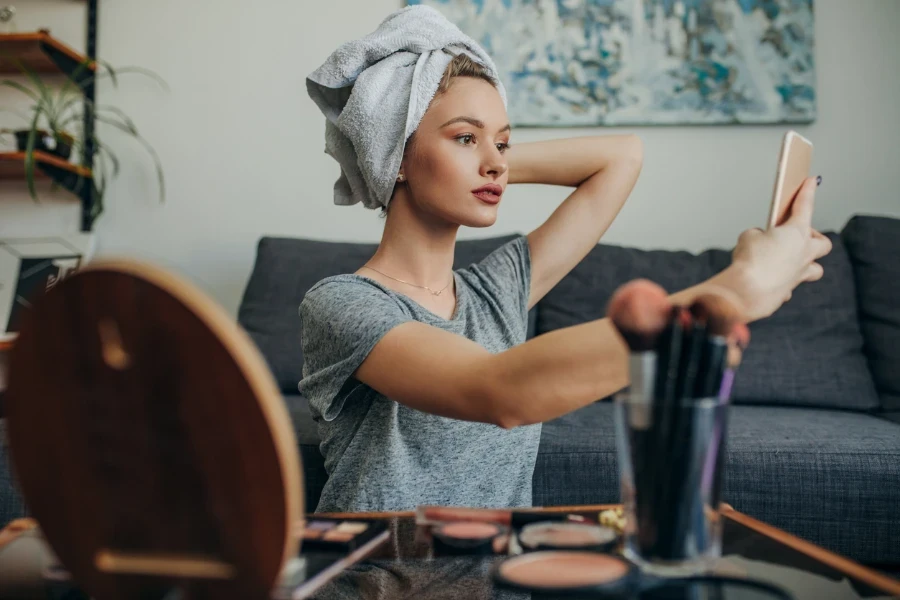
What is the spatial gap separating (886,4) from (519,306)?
6.28 feet

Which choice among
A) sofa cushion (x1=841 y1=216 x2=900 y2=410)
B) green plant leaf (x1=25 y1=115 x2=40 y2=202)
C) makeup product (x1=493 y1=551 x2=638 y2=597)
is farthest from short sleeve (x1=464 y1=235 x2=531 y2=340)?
green plant leaf (x1=25 y1=115 x2=40 y2=202)

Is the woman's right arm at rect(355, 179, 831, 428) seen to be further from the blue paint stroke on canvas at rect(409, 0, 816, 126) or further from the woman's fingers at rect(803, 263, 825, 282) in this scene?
the blue paint stroke on canvas at rect(409, 0, 816, 126)

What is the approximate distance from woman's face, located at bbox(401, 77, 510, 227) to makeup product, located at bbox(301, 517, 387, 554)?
1.59ft

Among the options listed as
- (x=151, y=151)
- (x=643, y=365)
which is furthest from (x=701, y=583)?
(x=151, y=151)

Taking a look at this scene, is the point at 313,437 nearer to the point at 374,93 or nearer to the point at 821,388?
the point at 374,93

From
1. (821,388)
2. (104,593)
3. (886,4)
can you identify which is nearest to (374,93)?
(104,593)

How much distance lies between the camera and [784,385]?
72.5 inches

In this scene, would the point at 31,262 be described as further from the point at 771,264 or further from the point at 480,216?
the point at 771,264

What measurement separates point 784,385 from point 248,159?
68.1 inches

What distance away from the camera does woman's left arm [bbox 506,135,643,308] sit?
1238 mm

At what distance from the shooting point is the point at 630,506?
497mm

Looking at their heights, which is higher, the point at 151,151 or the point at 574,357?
the point at 151,151

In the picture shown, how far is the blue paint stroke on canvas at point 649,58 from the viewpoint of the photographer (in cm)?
234

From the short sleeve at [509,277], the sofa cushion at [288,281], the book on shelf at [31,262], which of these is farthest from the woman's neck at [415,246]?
the book on shelf at [31,262]
